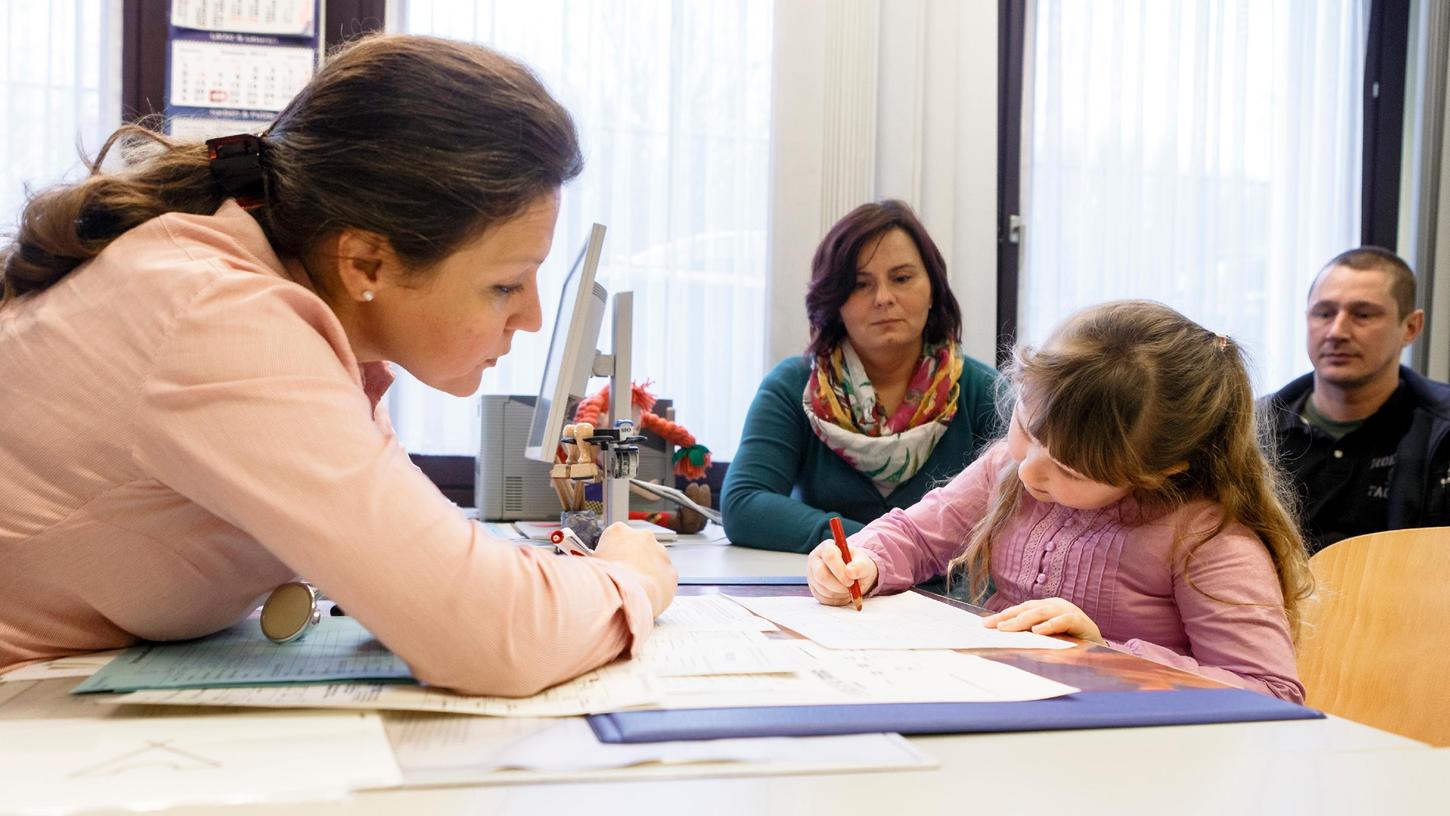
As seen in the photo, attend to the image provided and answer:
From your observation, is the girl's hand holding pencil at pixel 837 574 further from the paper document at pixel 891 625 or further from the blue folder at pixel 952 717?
the blue folder at pixel 952 717

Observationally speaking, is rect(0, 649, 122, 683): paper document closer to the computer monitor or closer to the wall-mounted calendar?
the computer monitor

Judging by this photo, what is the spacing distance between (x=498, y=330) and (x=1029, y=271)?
2498 millimetres

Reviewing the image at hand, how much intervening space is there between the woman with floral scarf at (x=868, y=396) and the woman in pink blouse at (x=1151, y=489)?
2.75 ft

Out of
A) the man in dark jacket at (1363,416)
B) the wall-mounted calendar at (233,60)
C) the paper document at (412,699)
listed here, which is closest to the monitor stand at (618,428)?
the paper document at (412,699)

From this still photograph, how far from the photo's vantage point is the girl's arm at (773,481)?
Answer: 2076 millimetres

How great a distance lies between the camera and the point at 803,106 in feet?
9.73

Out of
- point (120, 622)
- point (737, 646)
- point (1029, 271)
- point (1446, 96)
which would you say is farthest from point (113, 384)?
point (1446, 96)

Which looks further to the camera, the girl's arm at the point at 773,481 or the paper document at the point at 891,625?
the girl's arm at the point at 773,481

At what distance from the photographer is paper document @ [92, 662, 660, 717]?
0.72 m

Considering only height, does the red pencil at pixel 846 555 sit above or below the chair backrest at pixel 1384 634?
above

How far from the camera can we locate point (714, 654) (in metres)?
0.92

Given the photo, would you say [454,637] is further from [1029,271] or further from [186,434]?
[1029,271]

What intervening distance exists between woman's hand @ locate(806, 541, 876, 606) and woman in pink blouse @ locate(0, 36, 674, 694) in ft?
1.06

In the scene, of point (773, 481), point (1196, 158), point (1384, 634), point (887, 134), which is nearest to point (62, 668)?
point (1384, 634)
